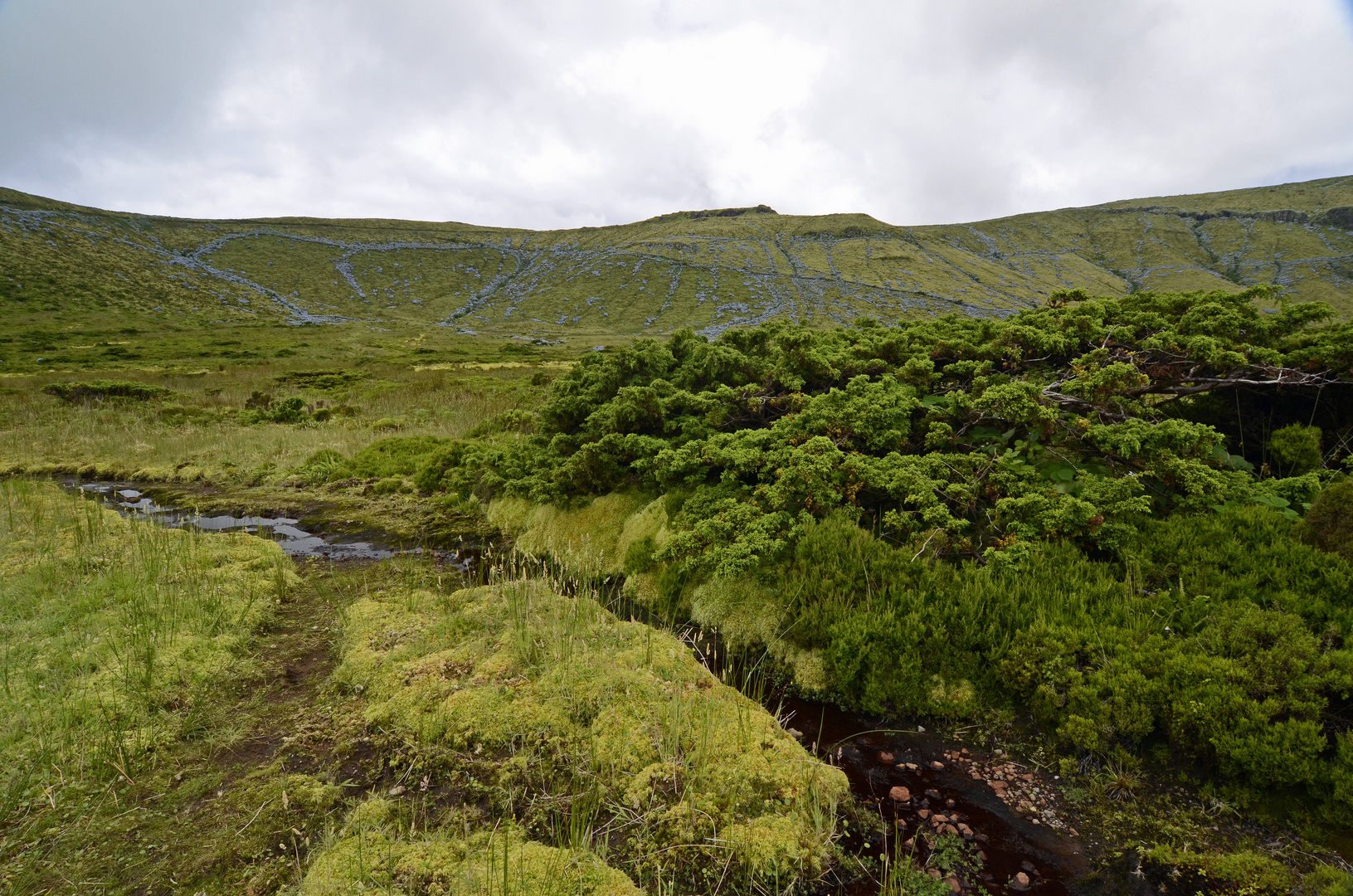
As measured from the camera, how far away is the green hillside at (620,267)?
310 feet

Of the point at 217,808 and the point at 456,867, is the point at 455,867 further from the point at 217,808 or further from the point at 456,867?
the point at 217,808

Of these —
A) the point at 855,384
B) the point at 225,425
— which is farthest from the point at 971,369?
the point at 225,425

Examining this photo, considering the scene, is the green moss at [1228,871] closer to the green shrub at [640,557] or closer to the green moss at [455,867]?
the green moss at [455,867]

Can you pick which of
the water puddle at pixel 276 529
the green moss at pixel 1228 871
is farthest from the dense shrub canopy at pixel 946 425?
the green moss at pixel 1228 871

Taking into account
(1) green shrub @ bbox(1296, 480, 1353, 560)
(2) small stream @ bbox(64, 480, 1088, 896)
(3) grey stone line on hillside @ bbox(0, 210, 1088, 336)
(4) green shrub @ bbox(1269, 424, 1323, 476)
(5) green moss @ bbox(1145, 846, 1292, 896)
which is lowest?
(2) small stream @ bbox(64, 480, 1088, 896)

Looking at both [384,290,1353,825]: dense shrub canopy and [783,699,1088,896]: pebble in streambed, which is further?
[384,290,1353,825]: dense shrub canopy

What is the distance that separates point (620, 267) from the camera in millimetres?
147375

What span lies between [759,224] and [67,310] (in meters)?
169

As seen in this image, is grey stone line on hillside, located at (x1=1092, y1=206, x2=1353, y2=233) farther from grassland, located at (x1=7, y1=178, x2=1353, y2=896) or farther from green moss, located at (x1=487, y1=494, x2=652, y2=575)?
grassland, located at (x1=7, y1=178, x2=1353, y2=896)

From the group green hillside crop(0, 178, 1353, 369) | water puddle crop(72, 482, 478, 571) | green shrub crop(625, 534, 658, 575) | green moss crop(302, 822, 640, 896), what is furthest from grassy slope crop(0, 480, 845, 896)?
green hillside crop(0, 178, 1353, 369)

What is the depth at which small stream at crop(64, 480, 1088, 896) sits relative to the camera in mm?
3746

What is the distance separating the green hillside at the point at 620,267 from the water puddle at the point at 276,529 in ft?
176

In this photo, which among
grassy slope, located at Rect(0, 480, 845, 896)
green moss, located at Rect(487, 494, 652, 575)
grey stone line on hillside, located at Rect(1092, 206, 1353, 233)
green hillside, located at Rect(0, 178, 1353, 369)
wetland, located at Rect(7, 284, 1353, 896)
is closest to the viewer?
grassy slope, located at Rect(0, 480, 845, 896)

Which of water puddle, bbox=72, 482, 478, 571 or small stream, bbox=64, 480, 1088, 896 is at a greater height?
small stream, bbox=64, 480, 1088, 896
